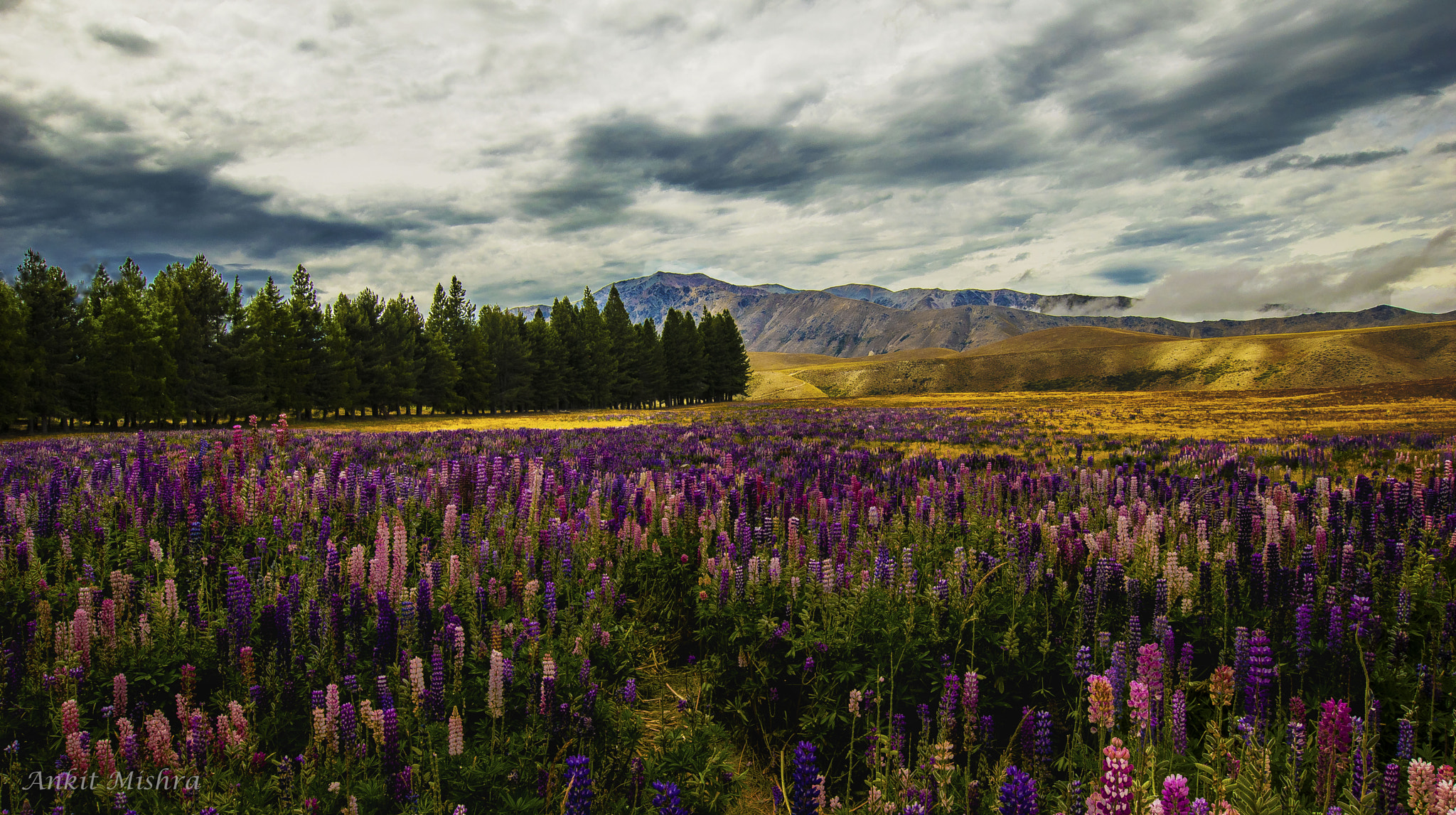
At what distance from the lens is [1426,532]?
18.3 ft

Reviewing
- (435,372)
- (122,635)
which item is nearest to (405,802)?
(122,635)

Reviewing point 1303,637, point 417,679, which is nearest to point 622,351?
point 417,679

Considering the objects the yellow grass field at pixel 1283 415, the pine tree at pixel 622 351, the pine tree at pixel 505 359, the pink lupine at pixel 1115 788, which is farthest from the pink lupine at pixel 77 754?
the pine tree at pixel 622 351

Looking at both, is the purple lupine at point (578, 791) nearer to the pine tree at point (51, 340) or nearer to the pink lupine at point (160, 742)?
the pink lupine at point (160, 742)

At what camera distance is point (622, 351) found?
9031 cm

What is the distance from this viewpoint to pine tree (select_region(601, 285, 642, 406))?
295 ft

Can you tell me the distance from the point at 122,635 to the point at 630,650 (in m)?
3.23

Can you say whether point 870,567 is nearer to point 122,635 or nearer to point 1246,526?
point 1246,526

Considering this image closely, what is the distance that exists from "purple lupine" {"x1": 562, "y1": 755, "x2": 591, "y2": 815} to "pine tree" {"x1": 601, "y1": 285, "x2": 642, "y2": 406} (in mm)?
86096

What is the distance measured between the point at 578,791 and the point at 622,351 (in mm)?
89399

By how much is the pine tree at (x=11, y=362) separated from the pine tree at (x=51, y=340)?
1440 millimetres

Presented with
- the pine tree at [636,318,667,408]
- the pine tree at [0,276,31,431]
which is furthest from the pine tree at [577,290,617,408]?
the pine tree at [0,276,31,431]

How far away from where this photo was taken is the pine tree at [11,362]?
38.0 metres

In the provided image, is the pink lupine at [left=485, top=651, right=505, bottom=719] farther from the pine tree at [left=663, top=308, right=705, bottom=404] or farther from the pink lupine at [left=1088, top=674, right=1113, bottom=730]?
the pine tree at [left=663, top=308, right=705, bottom=404]
